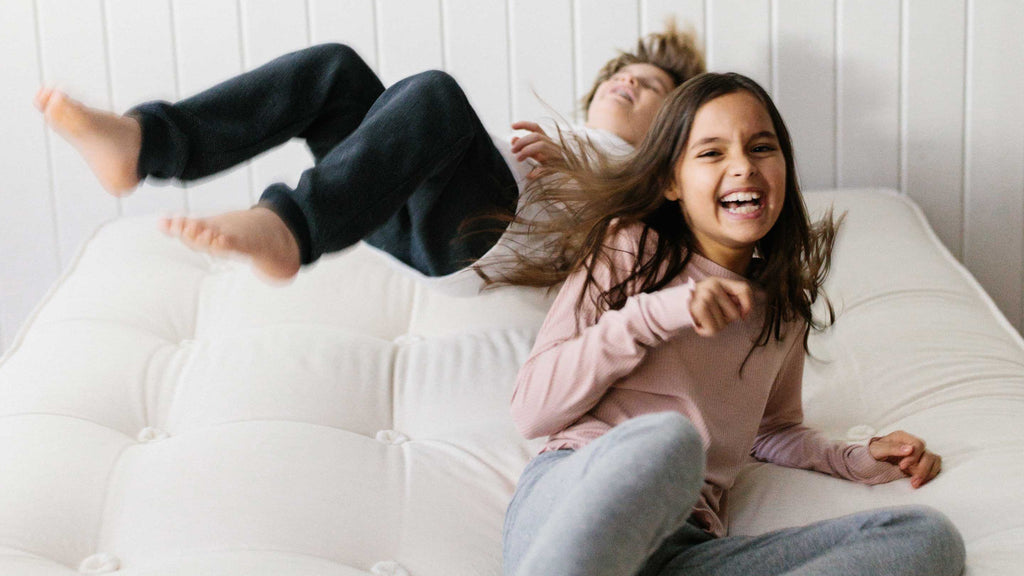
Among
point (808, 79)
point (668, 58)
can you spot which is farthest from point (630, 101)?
point (808, 79)

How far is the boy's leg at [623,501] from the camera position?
712 mm

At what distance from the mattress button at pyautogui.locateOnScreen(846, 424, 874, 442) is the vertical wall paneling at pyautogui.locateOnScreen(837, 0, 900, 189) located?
0.86m

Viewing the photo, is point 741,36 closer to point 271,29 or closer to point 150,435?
point 271,29

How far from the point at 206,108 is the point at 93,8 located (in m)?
0.95

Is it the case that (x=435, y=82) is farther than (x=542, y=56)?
No

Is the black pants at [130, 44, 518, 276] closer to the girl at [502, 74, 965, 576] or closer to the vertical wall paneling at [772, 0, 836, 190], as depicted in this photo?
the girl at [502, 74, 965, 576]

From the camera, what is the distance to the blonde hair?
67.2 inches

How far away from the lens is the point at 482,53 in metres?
1.89

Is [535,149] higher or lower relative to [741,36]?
lower

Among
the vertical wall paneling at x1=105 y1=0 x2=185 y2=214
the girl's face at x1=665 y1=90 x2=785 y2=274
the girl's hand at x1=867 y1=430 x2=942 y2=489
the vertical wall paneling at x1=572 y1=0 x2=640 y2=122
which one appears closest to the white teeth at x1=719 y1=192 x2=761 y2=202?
the girl's face at x1=665 y1=90 x2=785 y2=274

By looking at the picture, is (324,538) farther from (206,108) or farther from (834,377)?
(834,377)

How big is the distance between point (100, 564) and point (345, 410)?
1.18 feet

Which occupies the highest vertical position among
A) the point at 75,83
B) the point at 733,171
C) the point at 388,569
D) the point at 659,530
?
the point at 75,83

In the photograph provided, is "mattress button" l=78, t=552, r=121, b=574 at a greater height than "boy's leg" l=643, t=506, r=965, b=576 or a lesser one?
lesser
